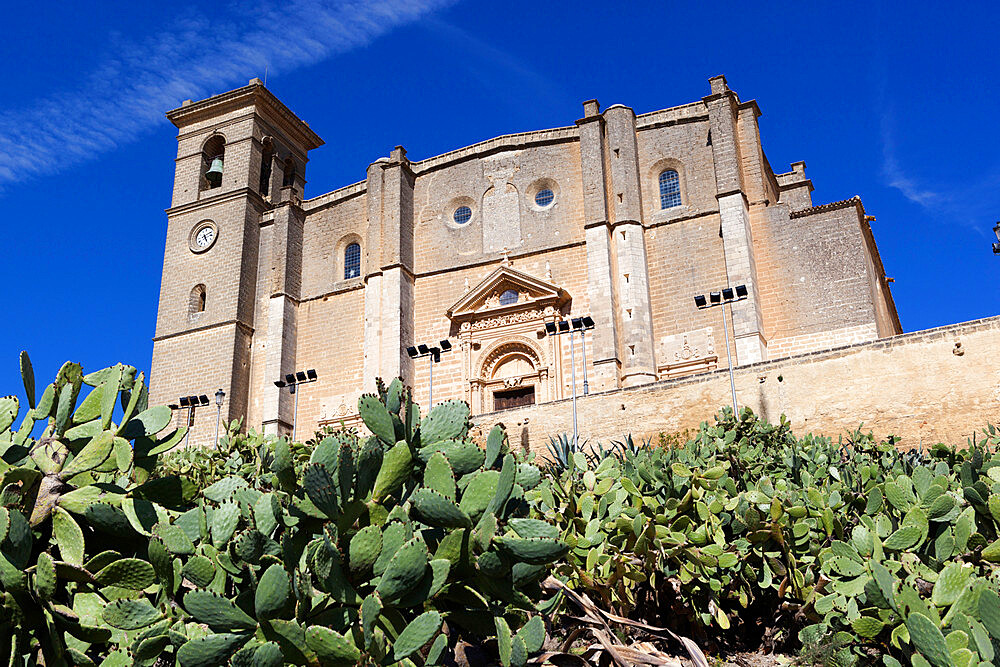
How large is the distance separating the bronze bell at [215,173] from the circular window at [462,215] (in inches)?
355

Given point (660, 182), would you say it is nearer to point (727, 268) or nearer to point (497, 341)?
point (727, 268)

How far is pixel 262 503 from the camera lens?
253 cm

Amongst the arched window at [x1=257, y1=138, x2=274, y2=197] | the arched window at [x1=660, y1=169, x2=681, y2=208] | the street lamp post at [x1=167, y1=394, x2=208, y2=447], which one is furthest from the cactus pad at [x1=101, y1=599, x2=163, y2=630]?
the arched window at [x1=257, y1=138, x2=274, y2=197]

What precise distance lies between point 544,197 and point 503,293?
9.92ft

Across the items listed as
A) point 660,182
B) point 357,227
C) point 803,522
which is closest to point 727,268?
point 660,182

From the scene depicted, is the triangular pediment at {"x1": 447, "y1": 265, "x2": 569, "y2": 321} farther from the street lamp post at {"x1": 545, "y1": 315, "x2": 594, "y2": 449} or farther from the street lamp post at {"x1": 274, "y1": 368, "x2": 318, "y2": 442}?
the street lamp post at {"x1": 274, "y1": 368, "x2": 318, "y2": 442}

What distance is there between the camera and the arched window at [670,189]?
21.5 meters

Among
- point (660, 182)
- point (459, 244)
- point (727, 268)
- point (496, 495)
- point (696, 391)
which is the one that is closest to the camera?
point (496, 495)

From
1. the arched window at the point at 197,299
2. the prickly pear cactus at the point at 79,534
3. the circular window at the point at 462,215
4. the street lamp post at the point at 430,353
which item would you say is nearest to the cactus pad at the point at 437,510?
the prickly pear cactus at the point at 79,534

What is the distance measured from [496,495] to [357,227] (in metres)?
23.1

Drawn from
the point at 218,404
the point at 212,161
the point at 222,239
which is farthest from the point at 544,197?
the point at 212,161

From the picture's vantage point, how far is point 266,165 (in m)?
27.9

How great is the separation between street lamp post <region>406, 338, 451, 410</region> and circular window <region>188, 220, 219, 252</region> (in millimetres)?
8251

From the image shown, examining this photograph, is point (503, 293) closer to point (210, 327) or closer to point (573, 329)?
point (573, 329)
